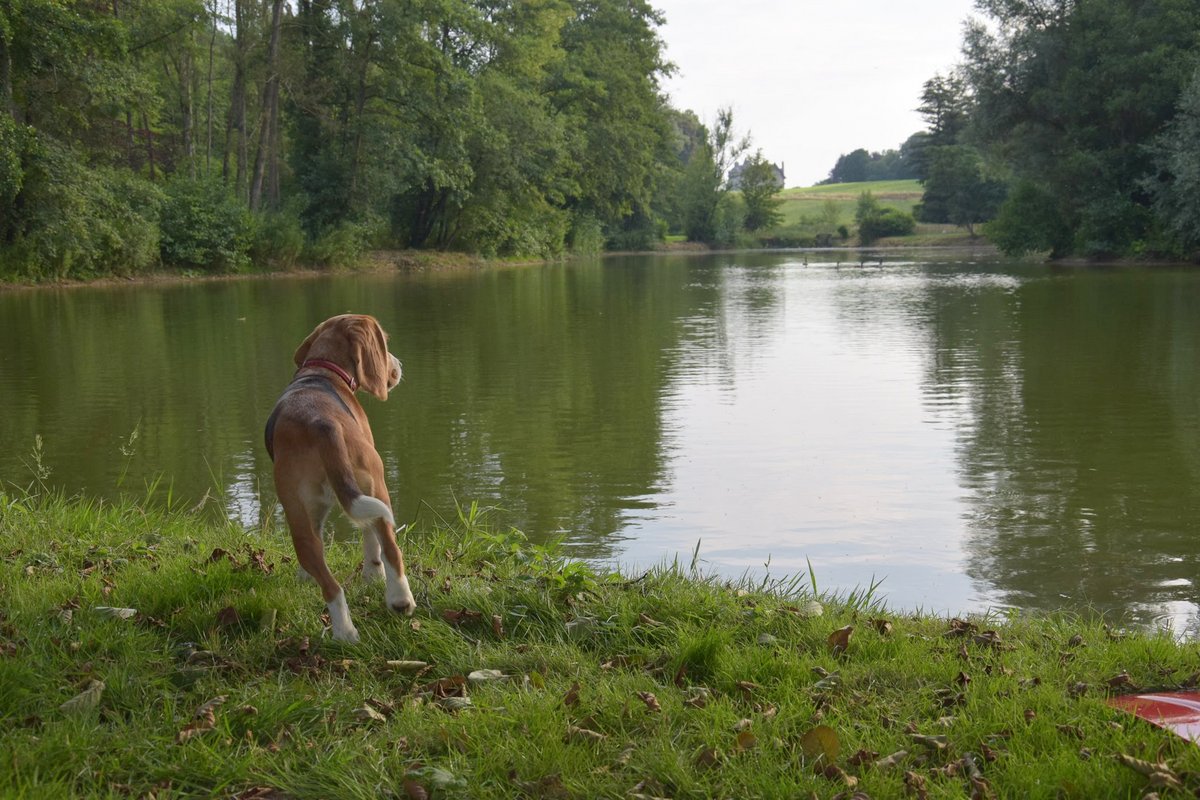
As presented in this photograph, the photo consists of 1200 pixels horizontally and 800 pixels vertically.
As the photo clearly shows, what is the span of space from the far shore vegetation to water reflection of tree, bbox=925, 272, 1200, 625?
2045 centimetres

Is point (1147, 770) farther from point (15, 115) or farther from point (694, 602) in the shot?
point (15, 115)

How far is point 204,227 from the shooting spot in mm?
33062

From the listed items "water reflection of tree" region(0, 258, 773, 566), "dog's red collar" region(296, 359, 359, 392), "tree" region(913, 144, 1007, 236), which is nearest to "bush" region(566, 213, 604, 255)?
"tree" region(913, 144, 1007, 236)

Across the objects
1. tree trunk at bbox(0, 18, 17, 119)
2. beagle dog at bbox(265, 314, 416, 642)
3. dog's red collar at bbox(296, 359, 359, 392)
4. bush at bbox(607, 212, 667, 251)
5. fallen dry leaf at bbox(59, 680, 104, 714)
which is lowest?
fallen dry leaf at bbox(59, 680, 104, 714)

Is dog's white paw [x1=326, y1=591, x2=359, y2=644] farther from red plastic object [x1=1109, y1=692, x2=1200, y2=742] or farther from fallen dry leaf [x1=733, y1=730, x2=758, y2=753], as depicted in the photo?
red plastic object [x1=1109, y1=692, x2=1200, y2=742]

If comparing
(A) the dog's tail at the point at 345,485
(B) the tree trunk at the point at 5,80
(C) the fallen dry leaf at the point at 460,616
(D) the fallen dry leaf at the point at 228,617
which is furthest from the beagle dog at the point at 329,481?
(B) the tree trunk at the point at 5,80

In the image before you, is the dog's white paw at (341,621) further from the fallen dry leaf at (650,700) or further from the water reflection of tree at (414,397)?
the water reflection of tree at (414,397)

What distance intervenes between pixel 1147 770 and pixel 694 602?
6.05 feet

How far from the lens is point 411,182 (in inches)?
Result: 1631

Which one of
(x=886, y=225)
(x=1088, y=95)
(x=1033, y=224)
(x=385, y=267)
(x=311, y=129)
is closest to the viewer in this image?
(x=1088, y=95)

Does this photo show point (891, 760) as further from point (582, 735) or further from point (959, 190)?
point (959, 190)

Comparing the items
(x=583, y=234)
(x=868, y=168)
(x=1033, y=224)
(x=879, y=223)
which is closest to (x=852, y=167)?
(x=868, y=168)

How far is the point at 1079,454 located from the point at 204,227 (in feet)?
97.3

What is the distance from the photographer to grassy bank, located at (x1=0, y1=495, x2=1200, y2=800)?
9.69ft
